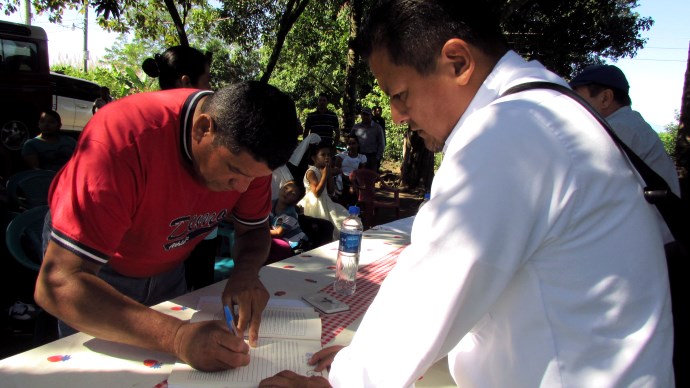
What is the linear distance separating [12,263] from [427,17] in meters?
3.46

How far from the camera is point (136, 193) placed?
1.44 meters

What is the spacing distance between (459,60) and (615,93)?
2.86m

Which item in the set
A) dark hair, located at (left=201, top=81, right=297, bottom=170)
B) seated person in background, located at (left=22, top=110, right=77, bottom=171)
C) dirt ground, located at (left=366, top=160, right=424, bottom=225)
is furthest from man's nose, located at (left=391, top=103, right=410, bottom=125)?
dirt ground, located at (left=366, top=160, right=424, bottom=225)

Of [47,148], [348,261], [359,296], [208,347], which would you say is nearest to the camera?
[208,347]

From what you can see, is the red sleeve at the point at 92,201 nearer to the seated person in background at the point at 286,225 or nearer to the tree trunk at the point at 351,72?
the seated person in background at the point at 286,225

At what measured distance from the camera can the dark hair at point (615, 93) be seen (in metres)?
3.28

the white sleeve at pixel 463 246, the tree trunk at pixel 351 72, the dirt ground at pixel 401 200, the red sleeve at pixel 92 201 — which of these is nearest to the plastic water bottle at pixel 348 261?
the red sleeve at pixel 92 201

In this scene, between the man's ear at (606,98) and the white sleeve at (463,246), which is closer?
the white sleeve at (463,246)

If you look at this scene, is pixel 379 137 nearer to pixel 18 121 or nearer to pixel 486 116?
pixel 18 121

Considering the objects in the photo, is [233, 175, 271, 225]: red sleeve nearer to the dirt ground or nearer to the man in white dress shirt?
the man in white dress shirt

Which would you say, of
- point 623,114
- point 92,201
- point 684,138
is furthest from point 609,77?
point 92,201

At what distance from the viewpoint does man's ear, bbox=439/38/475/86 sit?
0.99 m

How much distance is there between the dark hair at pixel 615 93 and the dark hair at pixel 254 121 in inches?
105

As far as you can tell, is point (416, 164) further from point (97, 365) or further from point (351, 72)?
point (97, 365)
